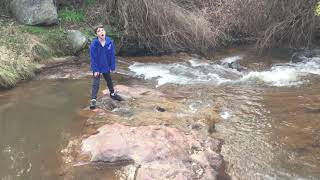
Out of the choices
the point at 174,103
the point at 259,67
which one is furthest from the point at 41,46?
the point at 259,67

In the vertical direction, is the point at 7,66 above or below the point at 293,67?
above

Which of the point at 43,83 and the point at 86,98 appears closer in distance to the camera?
the point at 86,98

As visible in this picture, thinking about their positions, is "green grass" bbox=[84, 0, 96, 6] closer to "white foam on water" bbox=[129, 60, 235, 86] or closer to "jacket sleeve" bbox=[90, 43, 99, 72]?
"white foam on water" bbox=[129, 60, 235, 86]

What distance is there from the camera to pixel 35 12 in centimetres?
1349

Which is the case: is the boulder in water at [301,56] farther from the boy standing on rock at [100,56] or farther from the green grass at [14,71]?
the green grass at [14,71]

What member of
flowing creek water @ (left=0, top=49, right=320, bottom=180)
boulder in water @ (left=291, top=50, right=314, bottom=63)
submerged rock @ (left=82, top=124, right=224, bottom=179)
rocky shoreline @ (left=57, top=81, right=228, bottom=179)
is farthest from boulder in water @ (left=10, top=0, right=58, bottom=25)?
submerged rock @ (left=82, top=124, right=224, bottom=179)

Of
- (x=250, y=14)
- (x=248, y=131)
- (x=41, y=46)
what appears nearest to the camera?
(x=248, y=131)

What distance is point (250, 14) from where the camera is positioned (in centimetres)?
1421

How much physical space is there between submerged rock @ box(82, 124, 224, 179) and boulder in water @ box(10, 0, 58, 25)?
6.92 m

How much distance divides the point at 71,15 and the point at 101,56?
20.0ft

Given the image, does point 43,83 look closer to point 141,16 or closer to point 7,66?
point 7,66

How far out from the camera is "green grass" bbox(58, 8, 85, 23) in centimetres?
1405

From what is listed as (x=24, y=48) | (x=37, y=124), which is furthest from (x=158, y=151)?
(x=24, y=48)

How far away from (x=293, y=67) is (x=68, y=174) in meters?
7.98
